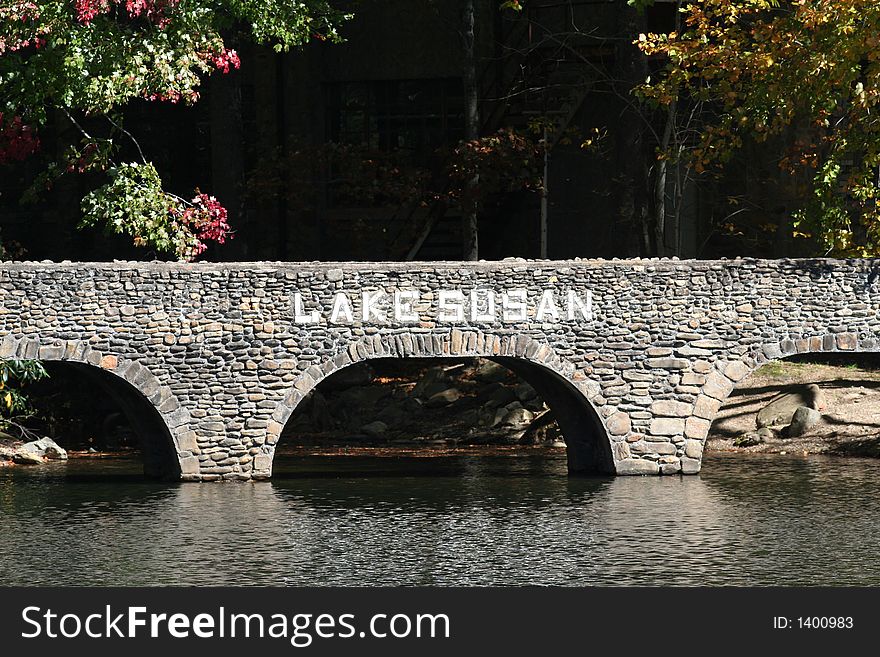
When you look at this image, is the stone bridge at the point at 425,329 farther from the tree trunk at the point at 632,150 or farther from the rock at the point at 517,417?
the rock at the point at 517,417

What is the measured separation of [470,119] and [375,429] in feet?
21.3

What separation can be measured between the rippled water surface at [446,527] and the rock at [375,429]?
4.75 m

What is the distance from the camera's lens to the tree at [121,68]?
985 inches

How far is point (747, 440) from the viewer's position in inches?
1220

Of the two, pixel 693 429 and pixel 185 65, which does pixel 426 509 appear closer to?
pixel 693 429

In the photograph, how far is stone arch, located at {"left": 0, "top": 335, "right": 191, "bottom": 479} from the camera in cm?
2347

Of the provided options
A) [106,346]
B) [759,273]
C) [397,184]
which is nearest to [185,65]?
[106,346]

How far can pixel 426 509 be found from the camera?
2231 centimetres

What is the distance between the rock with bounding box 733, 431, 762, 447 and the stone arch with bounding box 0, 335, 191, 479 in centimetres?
1147

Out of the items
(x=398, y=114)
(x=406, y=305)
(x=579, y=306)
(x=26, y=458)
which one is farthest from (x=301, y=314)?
(x=398, y=114)

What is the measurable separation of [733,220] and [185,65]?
47.2 ft
